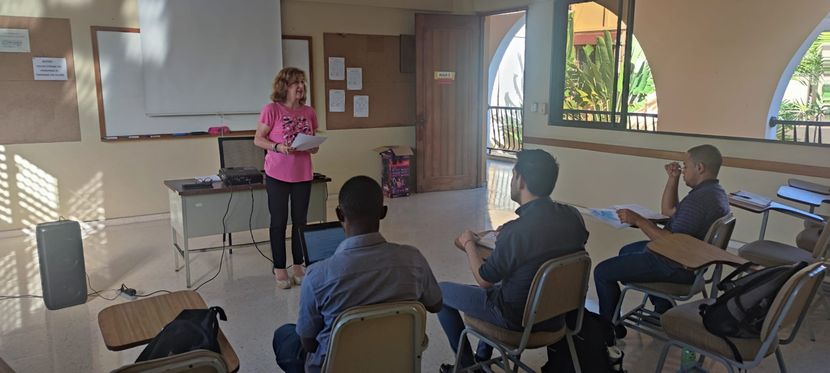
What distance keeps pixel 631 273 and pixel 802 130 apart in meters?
5.19

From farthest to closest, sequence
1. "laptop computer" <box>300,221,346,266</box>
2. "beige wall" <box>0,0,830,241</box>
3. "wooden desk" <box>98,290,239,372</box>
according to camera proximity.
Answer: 1. "beige wall" <box>0,0,830,241</box>
2. "laptop computer" <box>300,221,346,266</box>
3. "wooden desk" <box>98,290,239,372</box>

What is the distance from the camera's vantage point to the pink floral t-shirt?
3637 millimetres

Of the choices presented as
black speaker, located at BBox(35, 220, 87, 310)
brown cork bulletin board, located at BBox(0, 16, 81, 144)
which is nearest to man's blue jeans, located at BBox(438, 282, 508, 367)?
black speaker, located at BBox(35, 220, 87, 310)

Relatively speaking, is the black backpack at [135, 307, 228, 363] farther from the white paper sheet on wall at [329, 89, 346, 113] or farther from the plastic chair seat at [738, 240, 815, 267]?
the white paper sheet on wall at [329, 89, 346, 113]

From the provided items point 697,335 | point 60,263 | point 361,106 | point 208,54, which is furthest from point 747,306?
point 361,106

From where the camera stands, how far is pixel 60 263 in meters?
3.47

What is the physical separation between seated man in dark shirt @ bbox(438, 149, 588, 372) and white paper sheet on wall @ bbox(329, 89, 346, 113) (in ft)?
15.2

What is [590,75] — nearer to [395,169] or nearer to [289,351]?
[395,169]

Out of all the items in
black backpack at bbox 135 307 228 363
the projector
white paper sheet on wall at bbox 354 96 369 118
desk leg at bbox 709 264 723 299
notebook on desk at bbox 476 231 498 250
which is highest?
white paper sheet on wall at bbox 354 96 369 118

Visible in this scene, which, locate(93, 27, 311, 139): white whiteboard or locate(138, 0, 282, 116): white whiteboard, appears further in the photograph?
locate(138, 0, 282, 116): white whiteboard

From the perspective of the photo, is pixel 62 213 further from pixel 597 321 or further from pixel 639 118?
pixel 639 118

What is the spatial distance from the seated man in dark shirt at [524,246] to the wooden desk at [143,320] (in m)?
0.97

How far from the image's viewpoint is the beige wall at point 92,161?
204 inches

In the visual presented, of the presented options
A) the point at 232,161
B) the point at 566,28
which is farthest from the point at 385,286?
the point at 566,28
